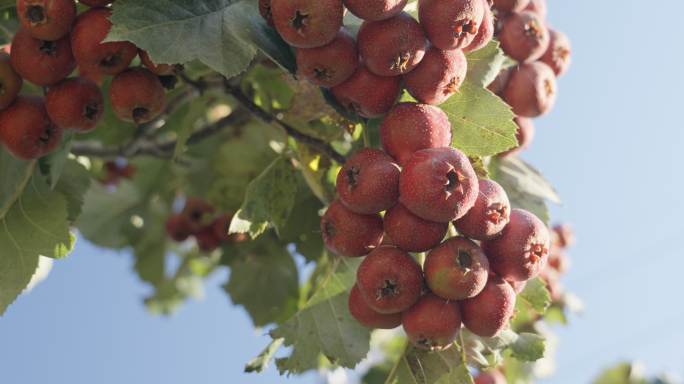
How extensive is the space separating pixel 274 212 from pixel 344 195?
69 cm

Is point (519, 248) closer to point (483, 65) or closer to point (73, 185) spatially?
point (483, 65)

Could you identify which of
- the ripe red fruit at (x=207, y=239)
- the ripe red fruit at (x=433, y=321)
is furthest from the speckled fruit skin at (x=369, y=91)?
the ripe red fruit at (x=207, y=239)

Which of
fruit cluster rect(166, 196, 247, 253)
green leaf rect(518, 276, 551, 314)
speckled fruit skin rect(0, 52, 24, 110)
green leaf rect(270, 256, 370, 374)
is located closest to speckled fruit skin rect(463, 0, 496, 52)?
green leaf rect(518, 276, 551, 314)

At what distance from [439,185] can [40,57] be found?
1.23 meters

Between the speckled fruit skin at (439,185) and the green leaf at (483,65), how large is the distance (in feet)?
1.36

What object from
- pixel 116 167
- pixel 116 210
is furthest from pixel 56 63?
pixel 116 167

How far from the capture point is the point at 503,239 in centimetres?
147

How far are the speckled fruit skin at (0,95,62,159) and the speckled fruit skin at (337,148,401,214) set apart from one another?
99 cm

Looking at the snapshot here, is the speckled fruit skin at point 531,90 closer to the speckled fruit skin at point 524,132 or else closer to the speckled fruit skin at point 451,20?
the speckled fruit skin at point 524,132

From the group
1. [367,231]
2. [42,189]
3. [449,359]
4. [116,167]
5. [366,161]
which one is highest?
[366,161]

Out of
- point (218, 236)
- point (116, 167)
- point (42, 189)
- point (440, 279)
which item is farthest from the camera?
point (116, 167)

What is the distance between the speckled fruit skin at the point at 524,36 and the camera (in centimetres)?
200

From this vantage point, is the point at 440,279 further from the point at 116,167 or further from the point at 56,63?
the point at 116,167

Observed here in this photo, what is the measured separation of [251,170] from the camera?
2906 mm
